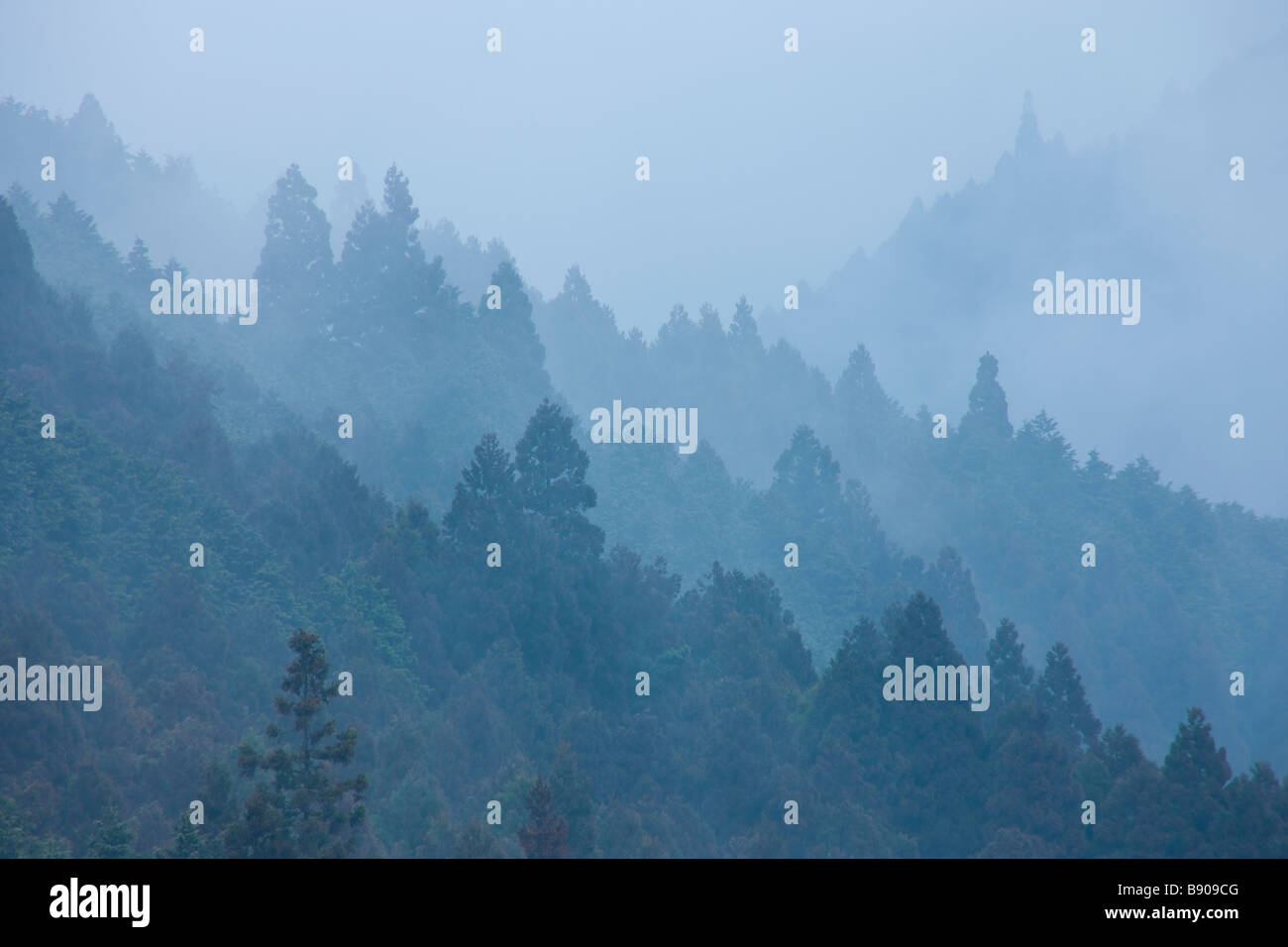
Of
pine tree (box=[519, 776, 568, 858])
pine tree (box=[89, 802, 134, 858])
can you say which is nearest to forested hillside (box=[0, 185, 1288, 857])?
pine tree (box=[519, 776, 568, 858])

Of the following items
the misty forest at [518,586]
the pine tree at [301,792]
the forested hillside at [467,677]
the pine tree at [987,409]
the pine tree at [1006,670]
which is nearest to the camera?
the pine tree at [301,792]

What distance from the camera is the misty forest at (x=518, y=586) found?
108ft

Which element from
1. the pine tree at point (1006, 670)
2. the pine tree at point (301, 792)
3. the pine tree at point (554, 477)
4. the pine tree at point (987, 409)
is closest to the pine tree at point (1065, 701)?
the pine tree at point (1006, 670)

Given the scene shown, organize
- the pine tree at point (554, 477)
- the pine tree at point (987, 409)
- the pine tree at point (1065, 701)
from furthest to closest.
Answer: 1. the pine tree at point (987, 409)
2. the pine tree at point (554, 477)
3. the pine tree at point (1065, 701)

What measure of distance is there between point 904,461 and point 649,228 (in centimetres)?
6598

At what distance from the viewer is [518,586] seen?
44.8 metres

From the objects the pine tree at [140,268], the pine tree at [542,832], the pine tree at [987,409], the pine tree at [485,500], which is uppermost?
the pine tree at [140,268]

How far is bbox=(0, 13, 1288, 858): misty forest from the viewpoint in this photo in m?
32.9

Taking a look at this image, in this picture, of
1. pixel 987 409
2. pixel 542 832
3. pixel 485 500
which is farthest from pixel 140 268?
pixel 987 409

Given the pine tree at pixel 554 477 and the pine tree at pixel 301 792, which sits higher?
the pine tree at pixel 554 477

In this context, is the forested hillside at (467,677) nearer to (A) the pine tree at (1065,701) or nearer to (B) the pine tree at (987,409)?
(A) the pine tree at (1065,701)
